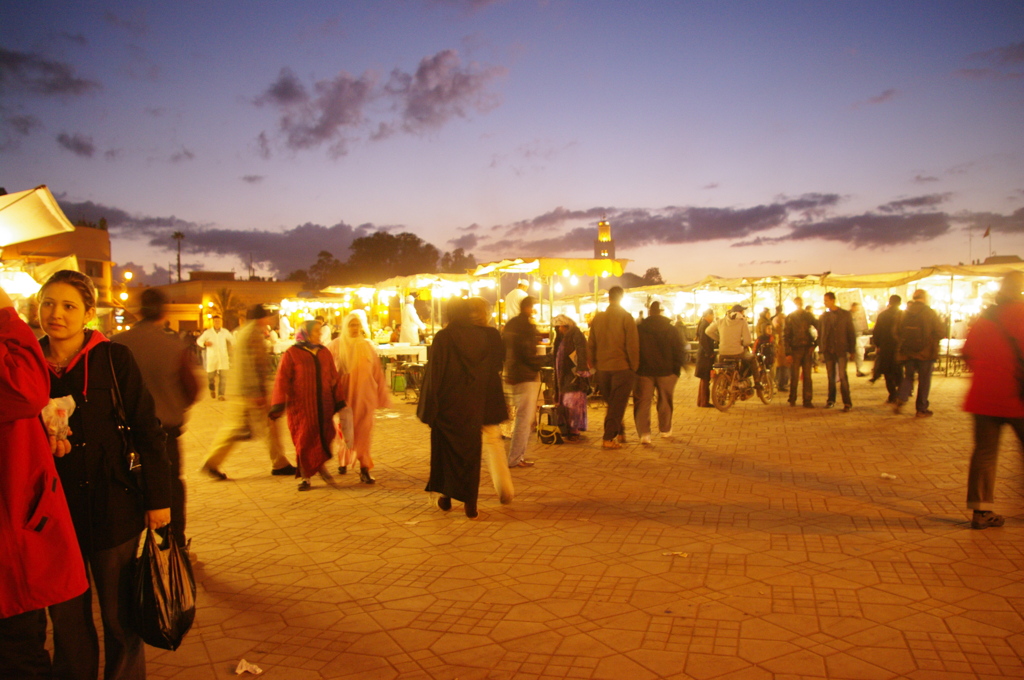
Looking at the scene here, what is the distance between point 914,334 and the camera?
10781 millimetres

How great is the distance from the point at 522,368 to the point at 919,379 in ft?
22.7

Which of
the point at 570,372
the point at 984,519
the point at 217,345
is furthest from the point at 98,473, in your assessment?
the point at 217,345

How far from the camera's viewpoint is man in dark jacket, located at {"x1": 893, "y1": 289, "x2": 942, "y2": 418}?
10.7m

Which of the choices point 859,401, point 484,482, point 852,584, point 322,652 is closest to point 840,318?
point 859,401

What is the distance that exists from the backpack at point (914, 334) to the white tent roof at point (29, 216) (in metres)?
11.1

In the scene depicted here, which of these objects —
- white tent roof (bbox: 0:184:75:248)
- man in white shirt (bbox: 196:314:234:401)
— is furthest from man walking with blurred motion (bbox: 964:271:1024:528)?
man in white shirt (bbox: 196:314:234:401)

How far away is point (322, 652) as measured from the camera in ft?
11.6

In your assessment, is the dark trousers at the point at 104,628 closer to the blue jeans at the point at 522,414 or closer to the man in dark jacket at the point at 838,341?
the blue jeans at the point at 522,414

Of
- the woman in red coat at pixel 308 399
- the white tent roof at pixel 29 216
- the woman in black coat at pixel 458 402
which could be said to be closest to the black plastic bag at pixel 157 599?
the woman in black coat at pixel 458 402

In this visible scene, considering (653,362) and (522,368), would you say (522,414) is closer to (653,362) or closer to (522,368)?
(522,368)

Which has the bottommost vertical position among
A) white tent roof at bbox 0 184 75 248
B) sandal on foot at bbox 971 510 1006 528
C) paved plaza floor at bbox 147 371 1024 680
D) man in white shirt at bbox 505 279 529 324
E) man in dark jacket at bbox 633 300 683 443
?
paved plaza floor at bbox 147 371 1024 680

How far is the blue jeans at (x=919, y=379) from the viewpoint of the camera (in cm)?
1077

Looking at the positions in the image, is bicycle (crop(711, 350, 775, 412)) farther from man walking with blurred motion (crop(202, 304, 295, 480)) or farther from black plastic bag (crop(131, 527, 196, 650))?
black plastic bag (crop(131, 527, 196, 650))

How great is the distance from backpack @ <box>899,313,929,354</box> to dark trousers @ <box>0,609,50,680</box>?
1126 centimetres
